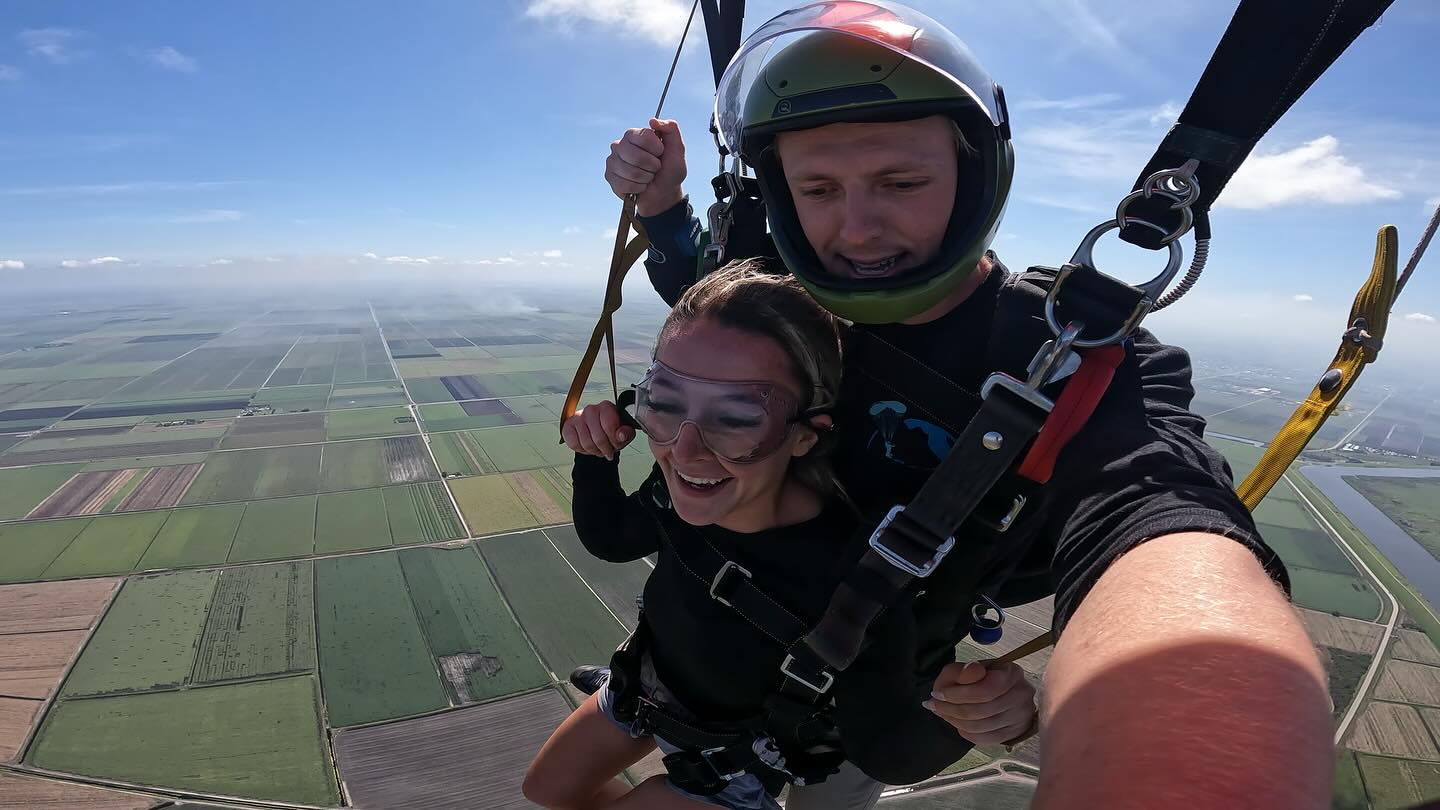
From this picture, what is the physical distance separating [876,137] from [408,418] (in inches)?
1924

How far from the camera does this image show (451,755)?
14.9 meters

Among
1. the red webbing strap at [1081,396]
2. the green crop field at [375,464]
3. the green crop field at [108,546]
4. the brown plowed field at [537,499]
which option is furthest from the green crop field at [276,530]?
the red webbing strap at [1081,396]

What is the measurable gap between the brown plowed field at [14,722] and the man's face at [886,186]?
2245 cm

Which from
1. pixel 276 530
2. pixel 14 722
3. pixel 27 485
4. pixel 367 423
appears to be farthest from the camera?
pixel 367 423

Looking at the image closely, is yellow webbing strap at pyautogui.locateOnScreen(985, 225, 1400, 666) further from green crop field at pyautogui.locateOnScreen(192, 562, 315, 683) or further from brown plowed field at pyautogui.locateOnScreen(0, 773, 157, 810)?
green crop field at pyautogui.locateOnScreen(192, 562, 315, 683)

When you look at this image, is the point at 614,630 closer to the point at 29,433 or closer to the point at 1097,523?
the point at 1097,523

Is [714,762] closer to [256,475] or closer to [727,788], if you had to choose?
[727,788]

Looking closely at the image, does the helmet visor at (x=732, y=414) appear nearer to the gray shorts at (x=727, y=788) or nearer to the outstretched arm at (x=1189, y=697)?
the outstretched arm at (x=1189, y=697)

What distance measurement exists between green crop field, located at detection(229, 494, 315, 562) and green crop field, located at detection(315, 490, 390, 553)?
1.36 ft

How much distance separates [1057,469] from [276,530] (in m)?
31.6

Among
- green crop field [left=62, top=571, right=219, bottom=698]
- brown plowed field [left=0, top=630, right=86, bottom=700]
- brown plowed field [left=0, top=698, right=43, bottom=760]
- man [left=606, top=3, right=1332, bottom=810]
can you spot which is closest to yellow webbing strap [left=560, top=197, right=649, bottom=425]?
man [left=606, top=3, right=1332, bottom=810]

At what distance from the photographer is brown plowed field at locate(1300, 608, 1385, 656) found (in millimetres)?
19781

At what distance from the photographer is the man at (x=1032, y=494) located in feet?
2.12

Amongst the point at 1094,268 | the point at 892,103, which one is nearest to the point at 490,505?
the point at 892,103
